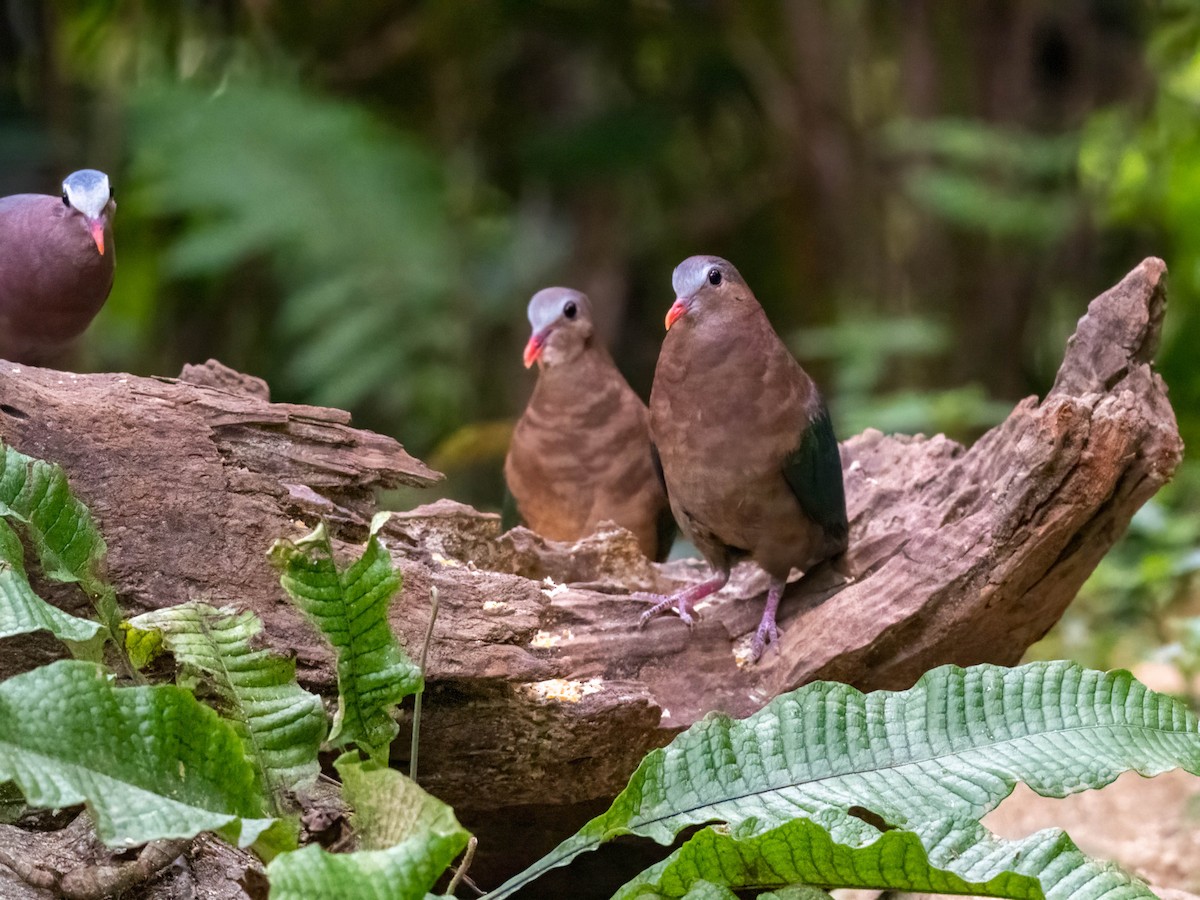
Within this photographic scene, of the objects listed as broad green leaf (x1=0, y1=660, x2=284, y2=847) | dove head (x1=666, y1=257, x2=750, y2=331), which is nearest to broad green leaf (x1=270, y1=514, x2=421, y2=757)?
broad green leaf (x1=0, y1=660, x2=284, y2=847)

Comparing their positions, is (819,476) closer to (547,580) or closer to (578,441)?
(547,580)

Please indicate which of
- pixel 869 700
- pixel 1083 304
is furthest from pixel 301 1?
pixel 869 700

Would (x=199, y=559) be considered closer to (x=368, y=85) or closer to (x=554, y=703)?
(x=554, y=703)

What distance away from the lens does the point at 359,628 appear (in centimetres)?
206

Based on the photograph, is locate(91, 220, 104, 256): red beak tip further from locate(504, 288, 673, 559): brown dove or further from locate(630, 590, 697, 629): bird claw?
locate(630, 590, 697, 629): bird claw

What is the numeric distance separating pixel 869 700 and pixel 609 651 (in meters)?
0.70

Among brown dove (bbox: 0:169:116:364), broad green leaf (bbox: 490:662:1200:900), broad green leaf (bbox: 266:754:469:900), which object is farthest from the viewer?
brown dove (bbox: 0:169:116:364)

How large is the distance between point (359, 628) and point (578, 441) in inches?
65.7

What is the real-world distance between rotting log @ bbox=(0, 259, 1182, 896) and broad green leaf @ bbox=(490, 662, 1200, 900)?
396mm

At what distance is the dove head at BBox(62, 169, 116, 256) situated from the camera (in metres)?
2.73

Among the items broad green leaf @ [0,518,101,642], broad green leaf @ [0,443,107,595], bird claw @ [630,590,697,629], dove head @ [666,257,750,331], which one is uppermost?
dove head @ [666,257,750,331]

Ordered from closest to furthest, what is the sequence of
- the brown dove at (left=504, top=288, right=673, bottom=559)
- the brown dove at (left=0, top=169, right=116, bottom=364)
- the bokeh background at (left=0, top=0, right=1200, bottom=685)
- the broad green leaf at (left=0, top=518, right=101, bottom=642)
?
the broad green leaf at (left=0, top=518, right=101, bottom=642), the brown dove at (left=0, top=169, right=116, bottom=364), the brown dove at (left=504, top=288, right=673, bottom=559), the bokeh background at (left=0, top=0, right=1200, bottom=685)

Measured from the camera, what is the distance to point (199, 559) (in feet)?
7.83

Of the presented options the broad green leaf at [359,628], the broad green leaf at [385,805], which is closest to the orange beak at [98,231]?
the broad green leaf at [359,628]
